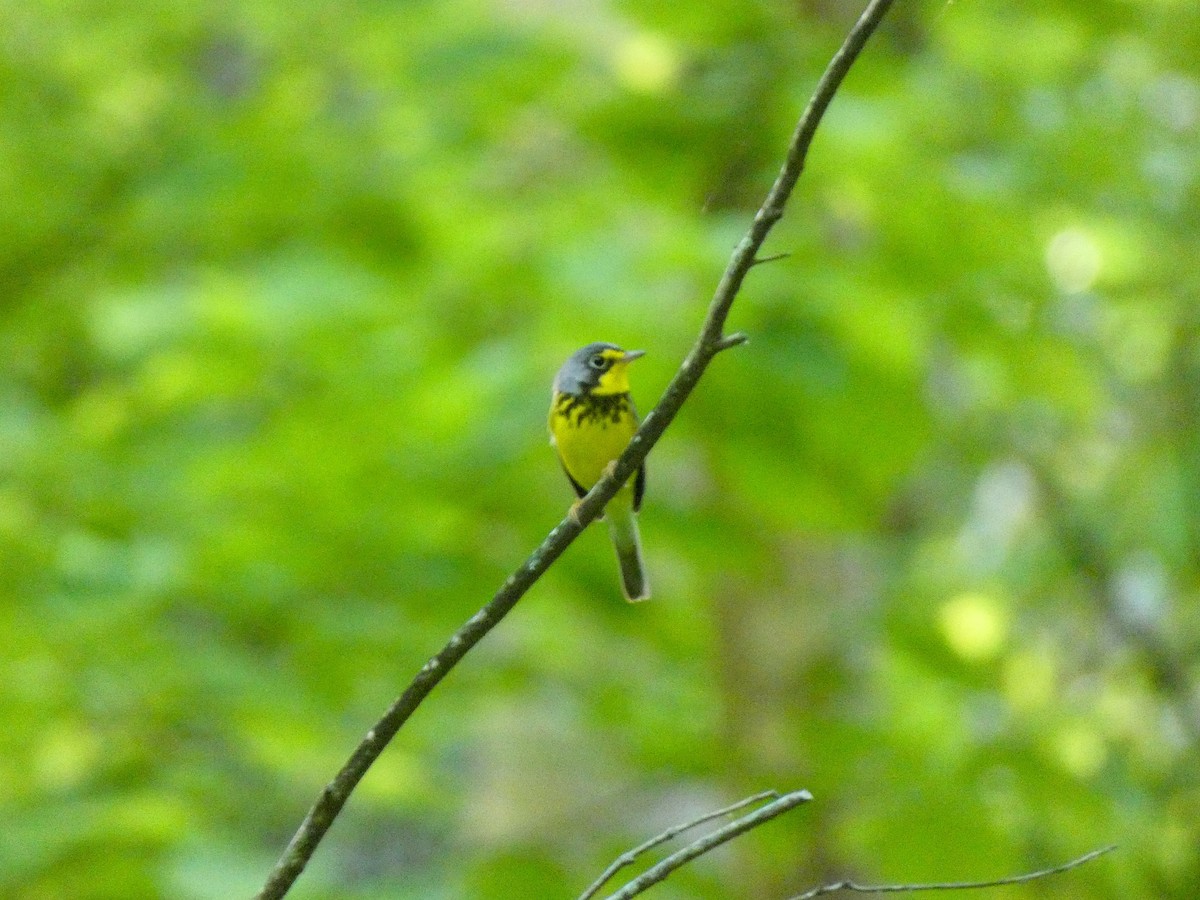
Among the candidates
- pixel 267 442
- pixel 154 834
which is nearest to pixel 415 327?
pixel 267 442

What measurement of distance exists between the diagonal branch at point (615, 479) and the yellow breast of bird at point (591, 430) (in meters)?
1.24

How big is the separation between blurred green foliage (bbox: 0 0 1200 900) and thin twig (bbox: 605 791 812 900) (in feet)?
8.76

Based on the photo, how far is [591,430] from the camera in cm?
Answer: 289

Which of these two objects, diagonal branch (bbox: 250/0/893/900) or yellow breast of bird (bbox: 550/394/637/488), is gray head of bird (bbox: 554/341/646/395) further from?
diagonal branch (bbox: 250/0/893/900)

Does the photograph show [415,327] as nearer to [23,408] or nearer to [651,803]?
[23,408]

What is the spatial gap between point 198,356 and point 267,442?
435 millimetres

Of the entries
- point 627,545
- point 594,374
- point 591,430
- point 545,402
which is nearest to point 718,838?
point 591,430

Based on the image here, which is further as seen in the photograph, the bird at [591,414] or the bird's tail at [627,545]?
the bird's tail at [627,545]

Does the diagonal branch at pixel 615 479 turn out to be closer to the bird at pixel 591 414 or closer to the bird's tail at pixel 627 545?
the bird at pixel 591 414

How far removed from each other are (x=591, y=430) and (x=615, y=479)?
51.2 inches

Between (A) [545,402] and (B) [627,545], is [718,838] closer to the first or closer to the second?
(B) [627,545]

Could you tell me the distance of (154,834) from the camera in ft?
14.9

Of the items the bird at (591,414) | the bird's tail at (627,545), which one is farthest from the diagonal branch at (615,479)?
the bird's tail at (627,545)

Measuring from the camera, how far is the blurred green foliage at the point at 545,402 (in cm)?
461
